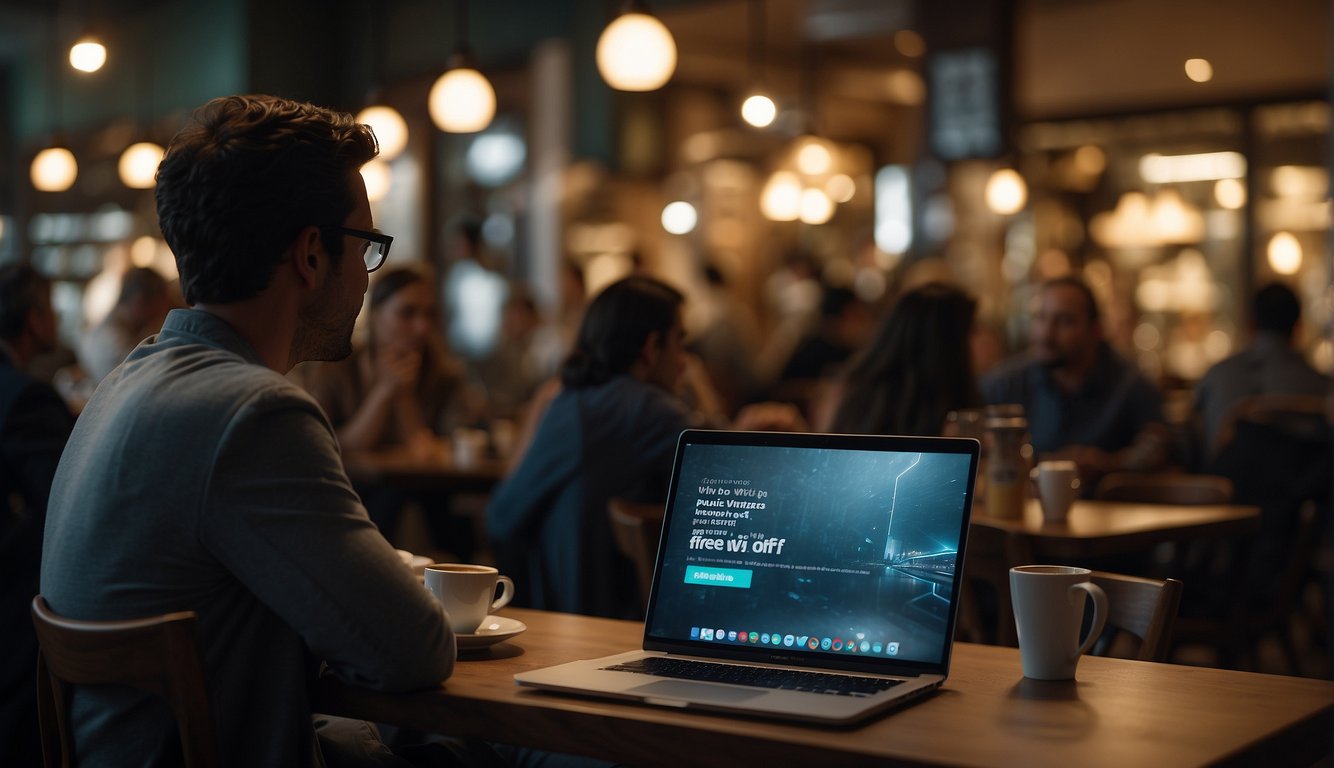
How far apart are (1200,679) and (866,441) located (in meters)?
0.48

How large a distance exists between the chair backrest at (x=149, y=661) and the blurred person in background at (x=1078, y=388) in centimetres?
344

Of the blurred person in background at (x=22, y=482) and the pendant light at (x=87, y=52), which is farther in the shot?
the pendant light at (x=87, y=52)

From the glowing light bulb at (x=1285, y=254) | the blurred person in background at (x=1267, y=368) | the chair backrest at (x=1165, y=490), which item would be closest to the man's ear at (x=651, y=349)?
the chair backrest at (x=1165, y=490)

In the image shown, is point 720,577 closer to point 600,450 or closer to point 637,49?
point 600,450

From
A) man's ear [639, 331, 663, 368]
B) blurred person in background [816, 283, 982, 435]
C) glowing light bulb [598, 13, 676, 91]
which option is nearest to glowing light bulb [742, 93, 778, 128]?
glowing light bulb [598, 13, 676, 91]

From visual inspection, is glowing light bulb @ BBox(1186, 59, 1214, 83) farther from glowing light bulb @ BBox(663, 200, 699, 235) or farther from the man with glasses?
the man with glasses

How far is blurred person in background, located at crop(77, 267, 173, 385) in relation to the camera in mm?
5535

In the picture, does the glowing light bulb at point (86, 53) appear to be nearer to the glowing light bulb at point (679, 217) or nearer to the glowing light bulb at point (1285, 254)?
the glowing light bulb at point (679, 217)

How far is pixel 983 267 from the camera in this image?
10328 mm

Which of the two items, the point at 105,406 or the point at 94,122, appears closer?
the point at 105,406

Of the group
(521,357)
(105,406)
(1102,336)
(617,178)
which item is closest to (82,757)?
(105,406)

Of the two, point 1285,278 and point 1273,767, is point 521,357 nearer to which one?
point 1285,278

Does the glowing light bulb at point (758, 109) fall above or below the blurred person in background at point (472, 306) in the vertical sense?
above

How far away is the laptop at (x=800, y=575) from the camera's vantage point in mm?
1586
